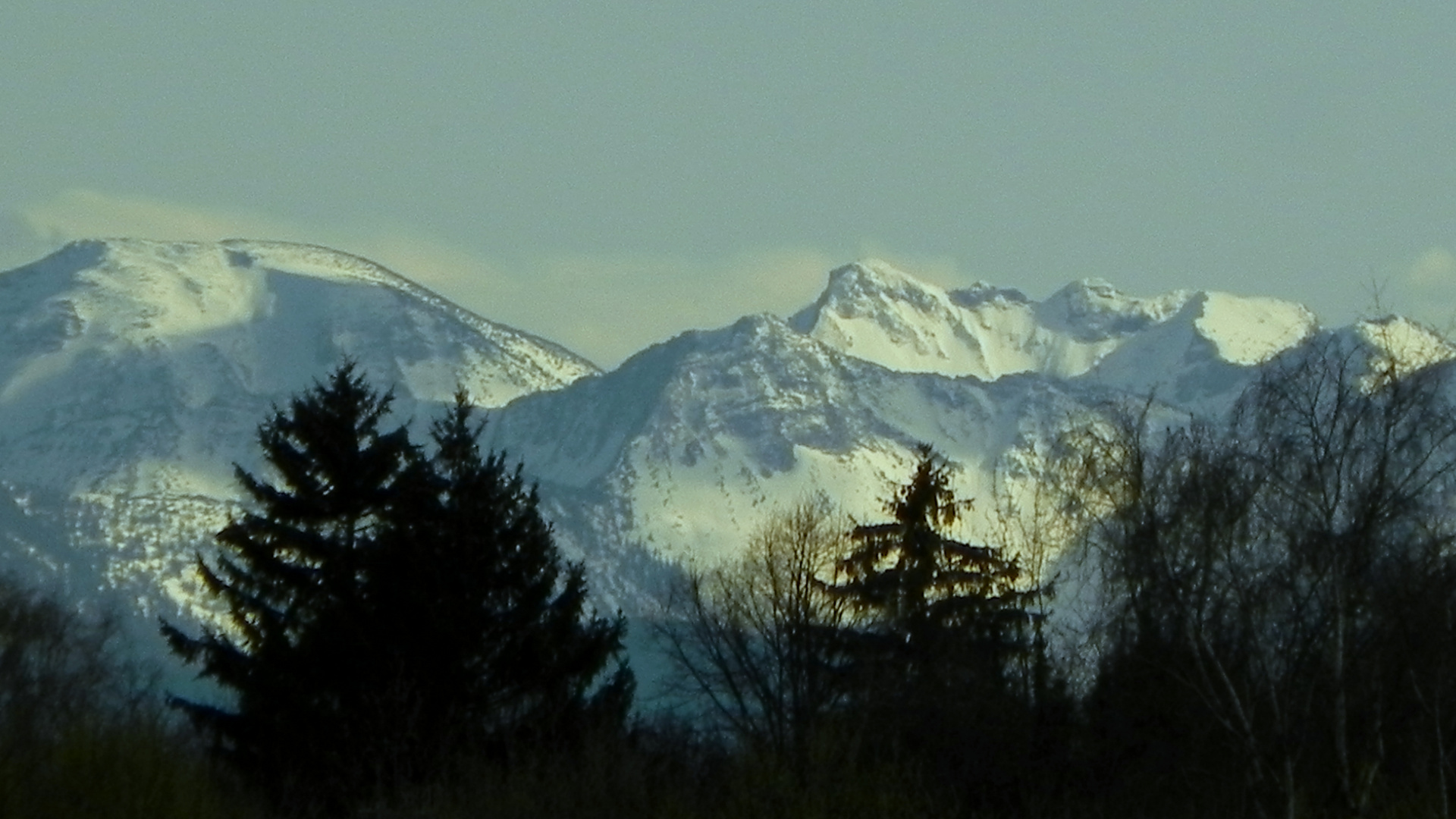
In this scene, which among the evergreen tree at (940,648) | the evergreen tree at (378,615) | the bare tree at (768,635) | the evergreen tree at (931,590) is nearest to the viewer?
the evergreen tree at (940,648)

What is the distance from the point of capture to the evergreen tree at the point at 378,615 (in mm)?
36750

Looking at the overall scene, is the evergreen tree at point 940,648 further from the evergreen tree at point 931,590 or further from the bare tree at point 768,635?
the bare tree at point 768,635

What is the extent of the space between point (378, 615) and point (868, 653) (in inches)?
336

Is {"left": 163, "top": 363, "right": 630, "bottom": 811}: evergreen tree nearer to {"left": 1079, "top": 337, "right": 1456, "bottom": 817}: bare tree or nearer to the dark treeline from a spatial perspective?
the dark treeline

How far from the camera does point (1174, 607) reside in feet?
94.3

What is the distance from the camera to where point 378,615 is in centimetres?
3850

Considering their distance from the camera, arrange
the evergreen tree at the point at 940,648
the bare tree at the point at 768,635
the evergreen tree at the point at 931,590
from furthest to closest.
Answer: the bare tree at the point at 768,635 < the evergreen tree at the point at 931,590 < the evergreen tree at the point at 940,648

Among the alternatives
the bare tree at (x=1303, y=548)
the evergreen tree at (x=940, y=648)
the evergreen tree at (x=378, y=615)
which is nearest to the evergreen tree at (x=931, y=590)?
the evergreen tree at (x=940, y=648)

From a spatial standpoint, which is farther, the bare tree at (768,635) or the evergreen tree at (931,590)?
the bare tree at (768,635)

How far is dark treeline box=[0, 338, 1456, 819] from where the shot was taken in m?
27.2

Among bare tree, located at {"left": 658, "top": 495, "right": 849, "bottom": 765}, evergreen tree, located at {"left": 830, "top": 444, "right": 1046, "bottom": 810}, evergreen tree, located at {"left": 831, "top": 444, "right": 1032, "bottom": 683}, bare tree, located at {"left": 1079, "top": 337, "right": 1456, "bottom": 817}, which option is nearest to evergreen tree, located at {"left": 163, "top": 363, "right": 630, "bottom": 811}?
bare tree, located at {"left": 658, "top": 495, "right": 849, "bottom": 765}

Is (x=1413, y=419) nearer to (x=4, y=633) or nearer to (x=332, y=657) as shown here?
(x=332, y=657)

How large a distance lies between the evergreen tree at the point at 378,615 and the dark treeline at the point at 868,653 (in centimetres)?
6

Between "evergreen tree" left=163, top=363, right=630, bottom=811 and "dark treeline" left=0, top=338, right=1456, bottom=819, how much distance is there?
0.06 metres
